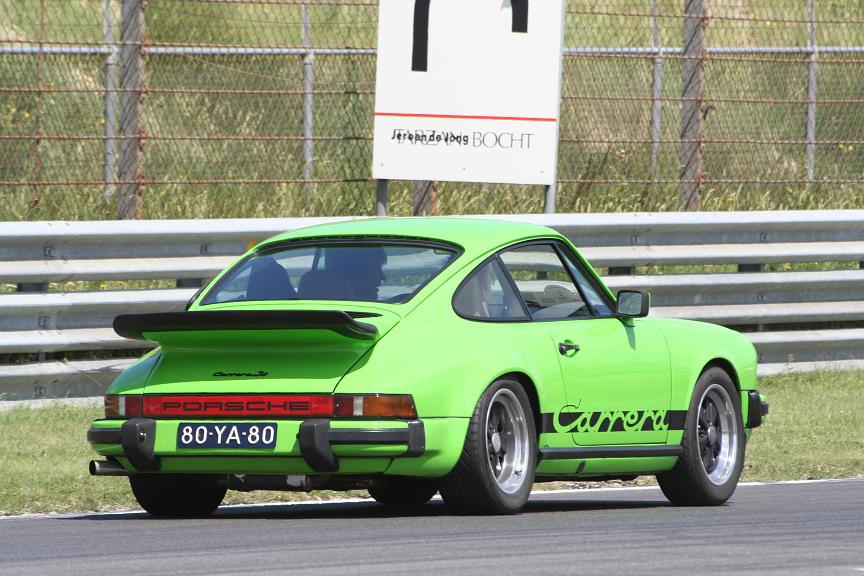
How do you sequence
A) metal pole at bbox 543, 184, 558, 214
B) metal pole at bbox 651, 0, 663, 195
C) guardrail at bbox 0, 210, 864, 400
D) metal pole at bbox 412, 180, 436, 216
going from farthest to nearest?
1. metal pole at bbox 651, 0, 663, 195
2. metal pole at bbox 412, 180, 436, 216
3. metal pole at bbox 543, 184, 558, 214
4. guardrail at bbox 0, 210, 864, 400

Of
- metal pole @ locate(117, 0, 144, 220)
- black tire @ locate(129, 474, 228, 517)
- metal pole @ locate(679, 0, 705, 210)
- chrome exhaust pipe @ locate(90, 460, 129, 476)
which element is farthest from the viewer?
metal pole @ locate(679, 0, 705, 210)

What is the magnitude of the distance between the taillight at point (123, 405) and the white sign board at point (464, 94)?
6003mm

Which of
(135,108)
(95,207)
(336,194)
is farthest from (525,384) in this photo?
(336,194)

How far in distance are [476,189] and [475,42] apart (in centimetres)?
331

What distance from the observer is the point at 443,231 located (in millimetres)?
8711

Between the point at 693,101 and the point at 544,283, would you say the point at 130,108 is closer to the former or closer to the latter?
the point at 693,101

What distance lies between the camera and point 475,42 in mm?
13977

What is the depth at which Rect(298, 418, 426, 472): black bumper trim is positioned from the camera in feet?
24.9

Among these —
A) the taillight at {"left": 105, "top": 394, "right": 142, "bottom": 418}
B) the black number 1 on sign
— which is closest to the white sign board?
the black number 1 on sign

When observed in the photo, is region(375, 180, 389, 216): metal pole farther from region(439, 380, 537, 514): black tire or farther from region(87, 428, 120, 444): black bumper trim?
region(87, 428, 120, 444): black bumper trim

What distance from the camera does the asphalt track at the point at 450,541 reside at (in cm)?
661

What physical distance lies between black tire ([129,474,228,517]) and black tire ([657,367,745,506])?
7.41ft

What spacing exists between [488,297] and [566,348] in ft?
1.46

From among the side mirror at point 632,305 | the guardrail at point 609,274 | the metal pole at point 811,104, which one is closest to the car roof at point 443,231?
the side mirror at point 632,305
